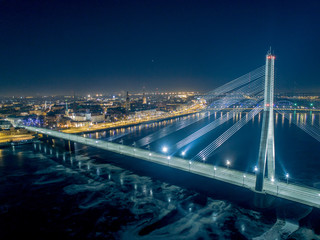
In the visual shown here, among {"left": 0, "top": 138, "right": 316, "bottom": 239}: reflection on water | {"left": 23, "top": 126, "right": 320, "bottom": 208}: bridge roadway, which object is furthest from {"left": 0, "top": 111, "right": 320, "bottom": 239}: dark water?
{"left": 23, "top": 126, "right": 320, "bottom": 208}: bridge roadway

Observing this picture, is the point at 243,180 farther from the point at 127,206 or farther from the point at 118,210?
the point at 118,210

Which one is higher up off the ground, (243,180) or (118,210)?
(243,180)

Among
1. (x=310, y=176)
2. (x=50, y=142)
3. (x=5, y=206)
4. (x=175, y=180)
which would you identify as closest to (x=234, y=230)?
(x=175, y=180)

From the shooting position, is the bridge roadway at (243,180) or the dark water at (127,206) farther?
the dark water at (127,206)

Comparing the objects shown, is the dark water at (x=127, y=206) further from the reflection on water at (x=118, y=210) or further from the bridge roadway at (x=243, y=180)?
the bridge roadway at (x=243, y=180)

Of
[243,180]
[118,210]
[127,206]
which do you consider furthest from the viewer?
[127,206]

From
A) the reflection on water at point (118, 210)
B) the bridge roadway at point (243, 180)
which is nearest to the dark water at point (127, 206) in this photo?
the reflection on water at point (118, 210)

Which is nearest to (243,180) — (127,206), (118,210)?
(127,206)

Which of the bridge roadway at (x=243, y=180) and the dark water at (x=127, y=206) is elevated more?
the bridge roadway at (x=243, y=180)

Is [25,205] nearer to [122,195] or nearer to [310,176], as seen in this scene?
[122,195]
